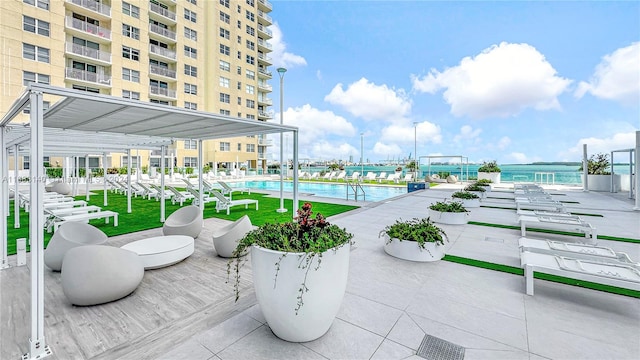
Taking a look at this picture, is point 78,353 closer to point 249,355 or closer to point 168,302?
point 168,302

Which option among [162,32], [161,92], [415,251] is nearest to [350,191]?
[415,251]

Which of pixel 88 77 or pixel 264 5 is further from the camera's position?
pixel 264 5

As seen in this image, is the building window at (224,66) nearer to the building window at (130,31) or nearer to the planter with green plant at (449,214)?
the building window at (130,31)

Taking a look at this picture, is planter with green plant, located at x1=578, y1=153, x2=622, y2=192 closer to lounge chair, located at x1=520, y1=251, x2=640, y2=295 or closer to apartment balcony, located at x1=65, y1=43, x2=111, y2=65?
lounge chair, located at x1=520, y1=251, x2=640, y2=295

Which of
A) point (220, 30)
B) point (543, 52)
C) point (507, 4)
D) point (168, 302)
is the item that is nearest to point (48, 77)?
point (220, 30)

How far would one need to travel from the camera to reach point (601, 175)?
1672 cm

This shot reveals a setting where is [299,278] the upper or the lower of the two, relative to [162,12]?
lower

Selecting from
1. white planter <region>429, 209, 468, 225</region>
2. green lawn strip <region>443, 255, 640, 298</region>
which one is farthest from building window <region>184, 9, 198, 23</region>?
green lawn strip <region>443, 255, 640, 298</region>

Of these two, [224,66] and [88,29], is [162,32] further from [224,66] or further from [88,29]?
[224,66]

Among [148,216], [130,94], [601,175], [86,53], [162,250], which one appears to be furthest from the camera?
[130,94]

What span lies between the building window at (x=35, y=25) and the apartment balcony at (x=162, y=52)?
353 inches

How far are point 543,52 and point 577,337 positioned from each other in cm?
2382

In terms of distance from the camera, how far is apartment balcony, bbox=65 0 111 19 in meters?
24.5

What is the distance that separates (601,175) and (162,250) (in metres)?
23.2
